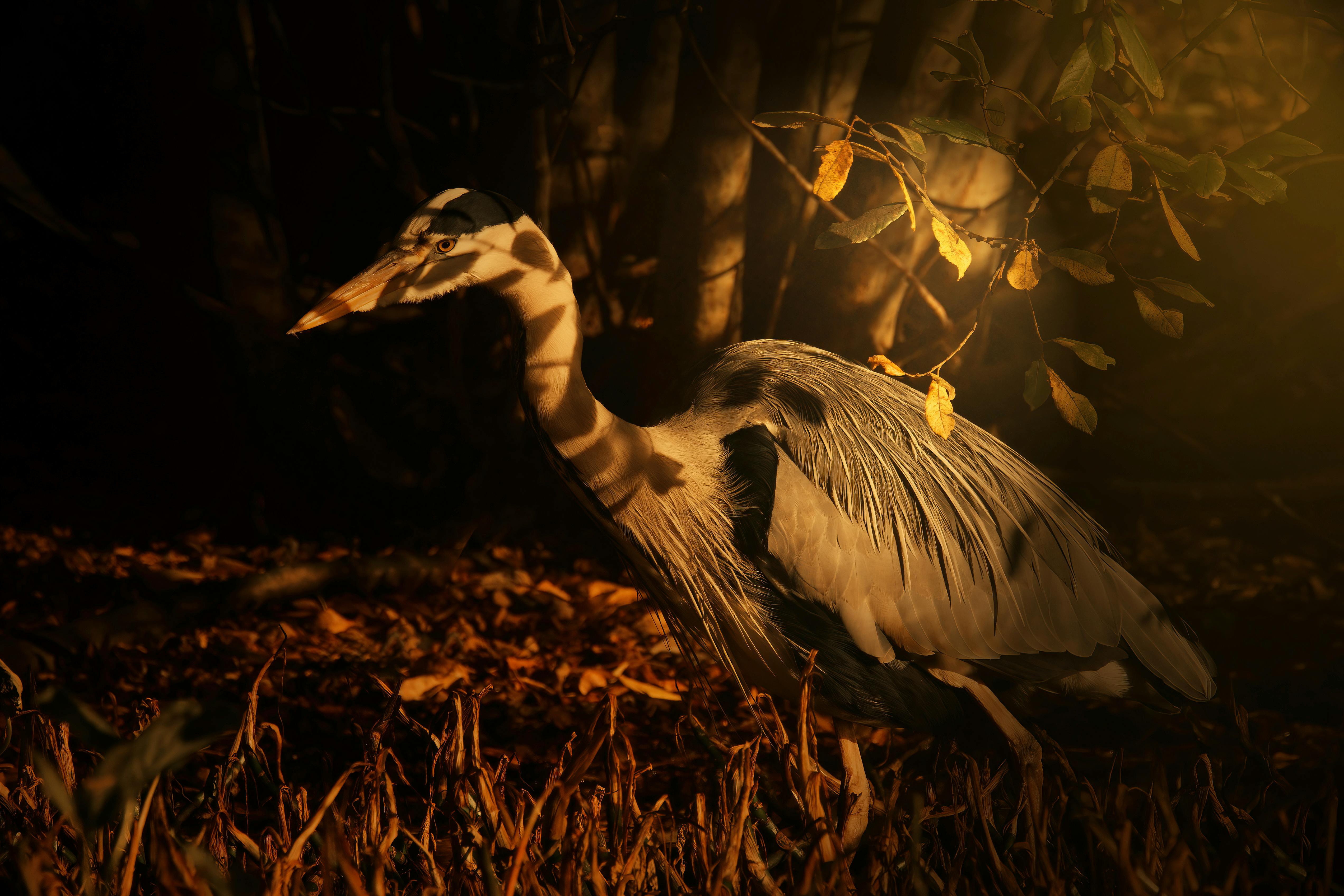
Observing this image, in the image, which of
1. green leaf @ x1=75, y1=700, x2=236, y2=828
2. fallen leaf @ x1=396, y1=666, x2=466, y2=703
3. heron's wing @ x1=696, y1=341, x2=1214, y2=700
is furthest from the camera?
fallen leaf @ x1=396, y1=666, x2=466, y2=703

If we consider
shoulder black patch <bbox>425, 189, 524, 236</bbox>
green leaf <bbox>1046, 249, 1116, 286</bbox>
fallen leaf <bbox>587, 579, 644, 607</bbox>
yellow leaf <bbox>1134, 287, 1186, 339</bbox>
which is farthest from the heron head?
fallen leaf <bbox>587, 579, 644, 607</bbox>

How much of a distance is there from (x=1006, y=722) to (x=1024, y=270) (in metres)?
0.72

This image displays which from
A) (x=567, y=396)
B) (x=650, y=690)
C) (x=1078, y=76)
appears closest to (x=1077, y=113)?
(x=1078, y=76)

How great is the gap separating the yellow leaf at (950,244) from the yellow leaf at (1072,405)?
0.19 m

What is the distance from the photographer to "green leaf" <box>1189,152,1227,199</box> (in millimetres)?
921

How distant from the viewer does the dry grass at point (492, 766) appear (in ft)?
2.27

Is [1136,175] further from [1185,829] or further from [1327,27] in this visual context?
[1185,829]

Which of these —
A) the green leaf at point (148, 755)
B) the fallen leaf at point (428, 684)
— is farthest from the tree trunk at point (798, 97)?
the green leaf at point (148, 755)

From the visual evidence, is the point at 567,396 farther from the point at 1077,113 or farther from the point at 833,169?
the point at 1077,113

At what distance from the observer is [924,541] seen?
1.31 m

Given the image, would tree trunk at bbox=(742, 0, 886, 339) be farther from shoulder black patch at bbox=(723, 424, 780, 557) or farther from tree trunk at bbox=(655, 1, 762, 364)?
shoulder black patch at bbox=(723, 424, 780, 557)

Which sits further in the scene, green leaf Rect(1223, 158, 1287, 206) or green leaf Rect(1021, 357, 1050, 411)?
green leaf Rect(1021, 357, 1050, 411)

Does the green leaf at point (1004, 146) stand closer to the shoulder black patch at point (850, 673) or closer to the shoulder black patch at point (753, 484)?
the shoulder black patch at point (753, 484)

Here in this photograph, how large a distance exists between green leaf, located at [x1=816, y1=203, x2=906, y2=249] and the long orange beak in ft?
1.85
